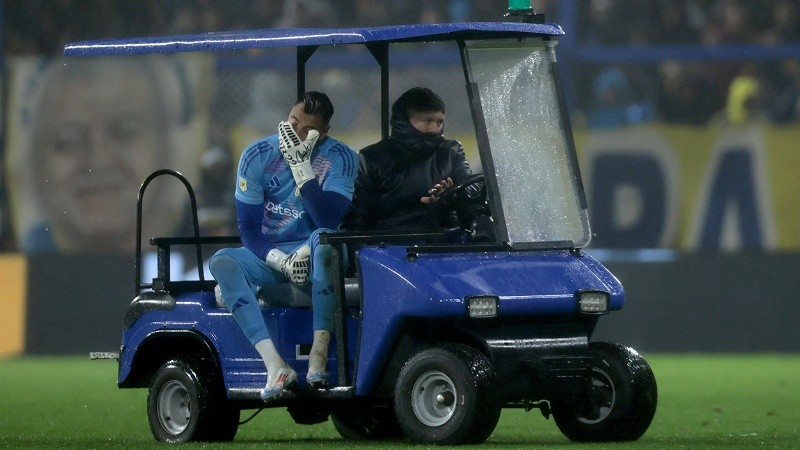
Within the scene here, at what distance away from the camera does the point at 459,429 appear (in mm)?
8273

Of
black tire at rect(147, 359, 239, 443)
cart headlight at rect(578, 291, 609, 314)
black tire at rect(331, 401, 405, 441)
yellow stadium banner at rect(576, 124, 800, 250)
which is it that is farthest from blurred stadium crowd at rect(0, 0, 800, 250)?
cart headlight at rect(578, 291, 609, 314)

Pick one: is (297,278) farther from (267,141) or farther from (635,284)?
(635,284)

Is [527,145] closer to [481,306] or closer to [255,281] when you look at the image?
[481,306]

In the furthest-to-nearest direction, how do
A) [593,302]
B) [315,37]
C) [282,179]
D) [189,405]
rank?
[189,405], [282,179], [315,37], [593,302]

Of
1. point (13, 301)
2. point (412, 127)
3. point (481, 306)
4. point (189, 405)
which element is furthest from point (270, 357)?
point (13, 301)

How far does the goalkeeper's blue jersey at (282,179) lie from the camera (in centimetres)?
Answer: 906

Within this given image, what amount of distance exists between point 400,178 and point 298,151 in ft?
1.64

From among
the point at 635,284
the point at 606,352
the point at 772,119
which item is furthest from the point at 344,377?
the point at 772,119

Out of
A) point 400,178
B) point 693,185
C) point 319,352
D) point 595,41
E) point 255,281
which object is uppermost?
point 595,41

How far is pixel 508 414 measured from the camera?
1179 cm

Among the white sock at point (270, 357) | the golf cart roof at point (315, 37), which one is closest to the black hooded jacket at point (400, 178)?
the golf cart roof at point (315, 37)

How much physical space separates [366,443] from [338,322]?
89cm

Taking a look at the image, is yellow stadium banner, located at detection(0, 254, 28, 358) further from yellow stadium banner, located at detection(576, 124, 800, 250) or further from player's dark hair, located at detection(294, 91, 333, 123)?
player's dark hair, located at detection(294, 91, 333, 123)

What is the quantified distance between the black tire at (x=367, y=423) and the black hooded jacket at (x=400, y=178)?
3.36 feet
